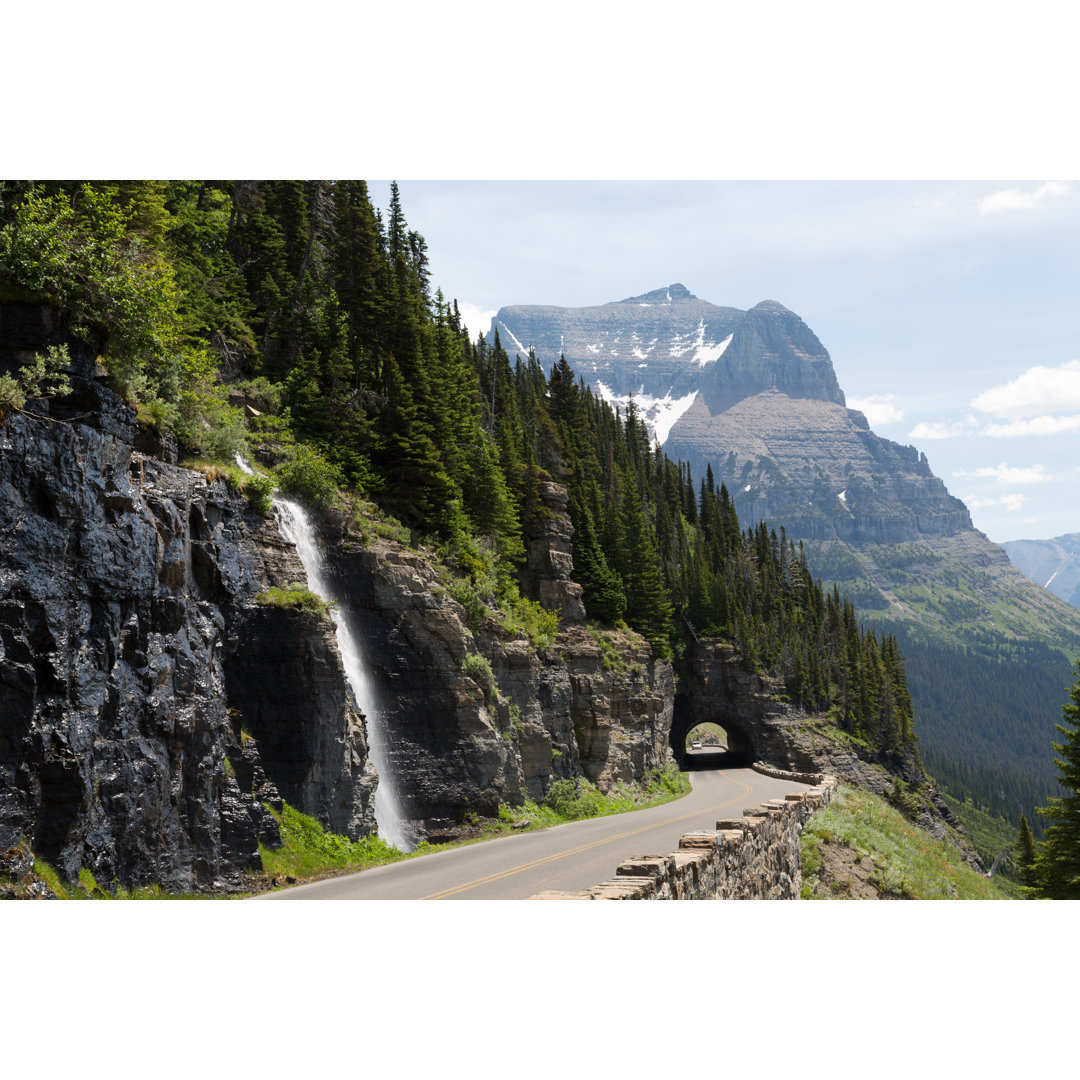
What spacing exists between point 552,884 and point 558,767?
844 inches

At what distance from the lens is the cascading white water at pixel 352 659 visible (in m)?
24.2

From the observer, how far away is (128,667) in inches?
611

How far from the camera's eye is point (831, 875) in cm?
2403

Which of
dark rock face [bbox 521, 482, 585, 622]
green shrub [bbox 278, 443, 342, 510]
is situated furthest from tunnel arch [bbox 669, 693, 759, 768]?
green shrub [bbox 278, 443, 342, 510]

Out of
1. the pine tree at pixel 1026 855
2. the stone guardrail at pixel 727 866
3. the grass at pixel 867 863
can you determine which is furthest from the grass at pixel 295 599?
the pine tree at pixel 1026 855

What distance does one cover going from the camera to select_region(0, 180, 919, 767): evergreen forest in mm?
16875

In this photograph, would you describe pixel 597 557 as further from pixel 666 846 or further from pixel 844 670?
pixel 844 670

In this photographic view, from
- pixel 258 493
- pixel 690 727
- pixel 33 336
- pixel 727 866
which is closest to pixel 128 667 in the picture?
pixel 33 336

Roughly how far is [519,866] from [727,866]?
5.60 meters

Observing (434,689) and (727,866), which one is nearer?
(727,866)

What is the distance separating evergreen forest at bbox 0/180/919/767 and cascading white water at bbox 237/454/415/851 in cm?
121

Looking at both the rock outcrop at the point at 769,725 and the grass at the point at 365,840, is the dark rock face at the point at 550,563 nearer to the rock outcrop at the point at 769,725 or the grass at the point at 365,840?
the grass at the point at 365,840

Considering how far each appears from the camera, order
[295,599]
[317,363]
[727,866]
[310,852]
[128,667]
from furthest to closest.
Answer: [317,363]
[295,599]
[310,852]
[727,866]
[128,667]

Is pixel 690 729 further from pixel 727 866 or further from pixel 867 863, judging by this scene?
pixel 727 866
